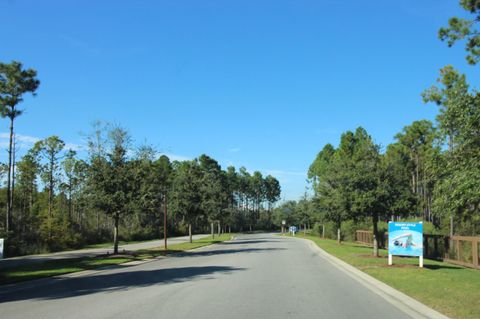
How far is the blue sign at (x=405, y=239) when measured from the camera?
18.0 m

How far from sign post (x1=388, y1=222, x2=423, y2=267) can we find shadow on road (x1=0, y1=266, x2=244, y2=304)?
6244mm

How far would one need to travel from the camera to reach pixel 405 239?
18.2 meters

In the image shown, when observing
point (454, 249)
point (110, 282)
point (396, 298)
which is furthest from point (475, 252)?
point (110, 282)

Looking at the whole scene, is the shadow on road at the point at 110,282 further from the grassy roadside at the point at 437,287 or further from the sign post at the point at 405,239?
the sign post at the point at 405,239

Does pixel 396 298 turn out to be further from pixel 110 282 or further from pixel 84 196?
pixel 84 196

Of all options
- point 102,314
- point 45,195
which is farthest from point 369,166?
point 45,195

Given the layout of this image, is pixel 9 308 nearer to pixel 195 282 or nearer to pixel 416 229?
pixel 195 282

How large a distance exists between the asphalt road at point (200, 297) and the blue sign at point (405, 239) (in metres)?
2.80

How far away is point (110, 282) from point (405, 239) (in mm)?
11266

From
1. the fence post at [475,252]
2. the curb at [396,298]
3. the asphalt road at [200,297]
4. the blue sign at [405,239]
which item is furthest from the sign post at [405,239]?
the fence post at [475,252]

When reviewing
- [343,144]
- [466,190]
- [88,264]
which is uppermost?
[343,144]

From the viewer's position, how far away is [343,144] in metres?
69.9

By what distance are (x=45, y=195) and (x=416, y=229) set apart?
46.3 meters

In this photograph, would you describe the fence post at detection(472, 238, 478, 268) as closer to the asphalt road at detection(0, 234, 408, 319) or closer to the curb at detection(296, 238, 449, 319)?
the curb at detection(296, 238, 449, 319)
